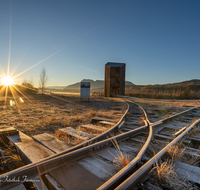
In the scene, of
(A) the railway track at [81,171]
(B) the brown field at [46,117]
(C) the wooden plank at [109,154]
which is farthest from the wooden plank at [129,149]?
(B) the brown field at [46,117]

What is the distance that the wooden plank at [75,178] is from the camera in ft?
5.75

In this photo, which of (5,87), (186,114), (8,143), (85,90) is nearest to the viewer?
(8,143)

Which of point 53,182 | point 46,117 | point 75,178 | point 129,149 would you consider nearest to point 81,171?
point 75,178

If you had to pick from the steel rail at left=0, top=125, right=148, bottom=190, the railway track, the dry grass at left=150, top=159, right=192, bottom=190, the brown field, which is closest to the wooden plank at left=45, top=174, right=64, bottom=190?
the railway track

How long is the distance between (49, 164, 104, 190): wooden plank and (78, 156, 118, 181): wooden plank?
73mm

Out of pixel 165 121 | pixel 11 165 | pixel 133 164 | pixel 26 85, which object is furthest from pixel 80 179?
pixel 26 85

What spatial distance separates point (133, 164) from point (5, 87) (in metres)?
26.4

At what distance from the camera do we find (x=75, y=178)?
1.90 metres

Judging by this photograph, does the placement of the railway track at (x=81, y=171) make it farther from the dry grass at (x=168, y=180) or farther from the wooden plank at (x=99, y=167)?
the dry grass at (x=168, y=180)

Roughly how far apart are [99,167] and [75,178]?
45 centimetres

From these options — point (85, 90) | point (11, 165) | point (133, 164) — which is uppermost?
point (85, 90)

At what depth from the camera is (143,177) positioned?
1.82 metres

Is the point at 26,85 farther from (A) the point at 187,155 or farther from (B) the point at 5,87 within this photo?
(A) the point at 187,155

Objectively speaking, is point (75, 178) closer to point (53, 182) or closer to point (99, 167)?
point (53, 182)
